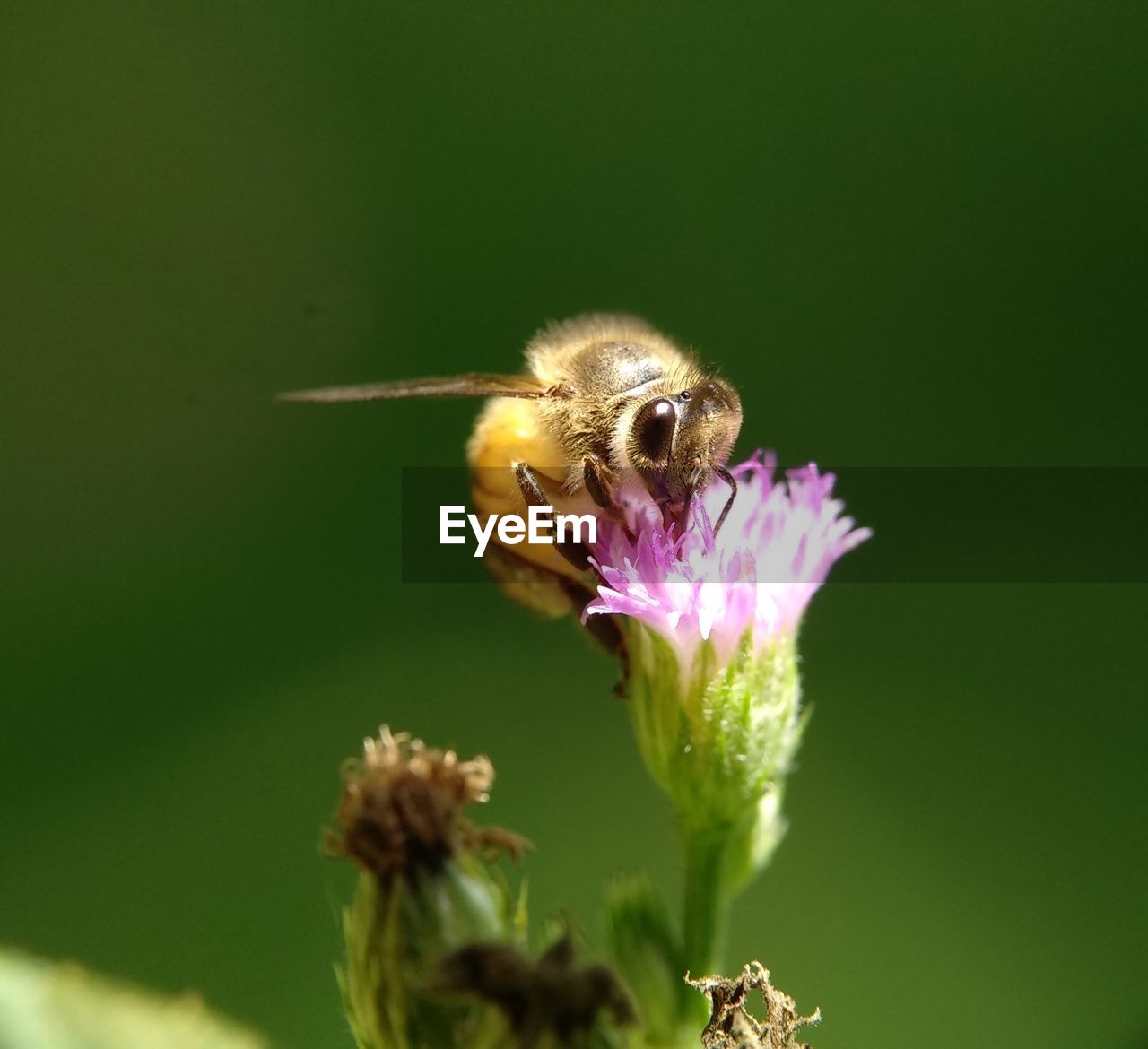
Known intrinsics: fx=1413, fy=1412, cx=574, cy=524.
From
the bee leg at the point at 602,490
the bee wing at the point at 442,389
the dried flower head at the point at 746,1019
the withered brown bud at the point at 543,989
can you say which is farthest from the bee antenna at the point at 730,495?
the withered brown bud at the point at 543,989

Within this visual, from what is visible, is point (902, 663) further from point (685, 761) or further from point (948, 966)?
point (685, 761)

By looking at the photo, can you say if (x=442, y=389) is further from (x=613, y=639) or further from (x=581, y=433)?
(x=613, y=639)

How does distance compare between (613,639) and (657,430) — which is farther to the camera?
(613,639)

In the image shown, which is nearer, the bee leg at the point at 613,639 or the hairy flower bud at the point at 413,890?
the hairy flower bud at the point at 413,890

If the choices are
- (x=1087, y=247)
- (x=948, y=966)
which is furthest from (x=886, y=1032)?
(x=1087, y=247)

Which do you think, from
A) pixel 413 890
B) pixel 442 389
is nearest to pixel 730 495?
pixel 442 389

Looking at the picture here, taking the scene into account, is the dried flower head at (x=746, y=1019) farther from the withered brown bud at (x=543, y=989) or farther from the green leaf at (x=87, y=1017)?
the green leaf at (x=87, y=1017)
